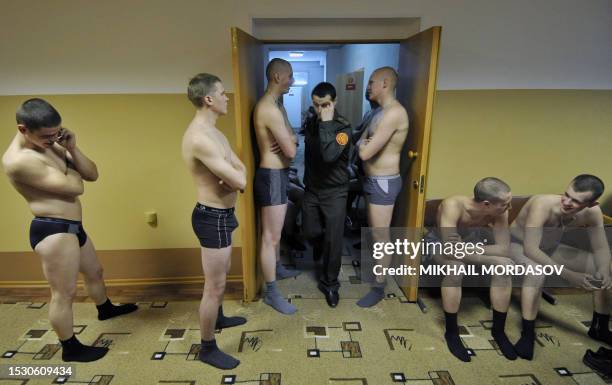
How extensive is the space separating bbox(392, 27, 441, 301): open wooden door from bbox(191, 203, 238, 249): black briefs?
1.24 metres

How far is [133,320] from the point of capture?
225cm

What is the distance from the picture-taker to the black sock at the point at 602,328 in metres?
2.02

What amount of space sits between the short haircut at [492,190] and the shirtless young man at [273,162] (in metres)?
1.12

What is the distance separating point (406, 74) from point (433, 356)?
72.6 inches

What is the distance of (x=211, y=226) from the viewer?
5.62 feet

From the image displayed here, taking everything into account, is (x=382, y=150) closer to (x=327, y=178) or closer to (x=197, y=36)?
(x=327, y=178)

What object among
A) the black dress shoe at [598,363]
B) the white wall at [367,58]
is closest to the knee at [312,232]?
the black dress shoe at [598,363]

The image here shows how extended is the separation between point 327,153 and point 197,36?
1.18 m

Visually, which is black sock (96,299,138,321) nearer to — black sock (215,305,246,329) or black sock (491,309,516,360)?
black sock (215,305,246,329)

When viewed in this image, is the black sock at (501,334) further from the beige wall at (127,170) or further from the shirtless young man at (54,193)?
the shirtless young man at (54,193)

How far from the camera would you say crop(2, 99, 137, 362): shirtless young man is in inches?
61.7

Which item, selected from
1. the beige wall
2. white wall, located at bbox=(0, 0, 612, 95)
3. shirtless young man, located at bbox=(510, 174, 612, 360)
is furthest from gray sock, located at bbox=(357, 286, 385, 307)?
white wall, located at bbox=(0, 0, 612, 95)

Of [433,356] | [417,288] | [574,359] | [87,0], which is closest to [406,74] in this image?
[417,288]

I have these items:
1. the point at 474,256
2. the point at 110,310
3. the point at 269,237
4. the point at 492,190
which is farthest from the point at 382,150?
the point at 110,310
